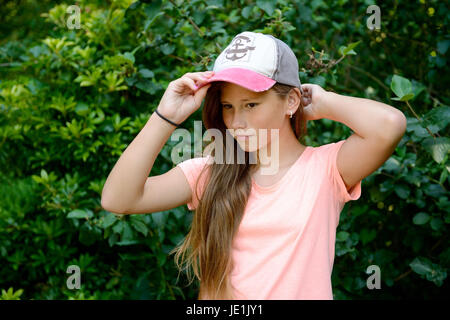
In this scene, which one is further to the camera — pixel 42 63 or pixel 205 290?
pixel 42 63

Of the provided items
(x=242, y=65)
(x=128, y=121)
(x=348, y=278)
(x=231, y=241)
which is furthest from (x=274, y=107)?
(x=348, y=278)

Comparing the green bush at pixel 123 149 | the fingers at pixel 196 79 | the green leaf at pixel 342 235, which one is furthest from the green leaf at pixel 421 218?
the fingers at pixel 196 79

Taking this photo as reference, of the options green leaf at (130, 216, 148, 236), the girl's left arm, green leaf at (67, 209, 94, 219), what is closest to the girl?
the girl's left arm

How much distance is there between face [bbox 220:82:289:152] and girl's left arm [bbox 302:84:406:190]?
0.63 feet

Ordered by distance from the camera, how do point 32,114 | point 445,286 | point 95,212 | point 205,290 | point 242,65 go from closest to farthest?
point 242,65 → point 205,290 → point 95,212 → point 32,114 → point 445,286

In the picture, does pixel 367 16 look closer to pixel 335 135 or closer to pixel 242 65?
pixel 335 135

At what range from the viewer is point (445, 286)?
3135mm

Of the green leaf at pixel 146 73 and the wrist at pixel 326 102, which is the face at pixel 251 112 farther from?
the green leaf at pixel 146 73

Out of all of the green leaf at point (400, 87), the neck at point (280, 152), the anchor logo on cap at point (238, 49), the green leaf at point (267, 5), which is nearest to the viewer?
the anchor logo on cap at point (238, 49)

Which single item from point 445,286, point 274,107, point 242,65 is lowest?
point 445,286

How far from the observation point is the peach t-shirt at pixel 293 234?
63.4 inches

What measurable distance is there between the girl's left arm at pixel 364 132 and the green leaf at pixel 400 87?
0.38 metres

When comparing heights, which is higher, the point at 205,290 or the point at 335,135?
the point at 335,135

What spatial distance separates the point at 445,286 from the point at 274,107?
7.08 ft
